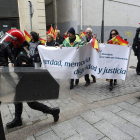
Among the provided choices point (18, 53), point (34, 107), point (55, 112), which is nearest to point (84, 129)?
point (55, 112)

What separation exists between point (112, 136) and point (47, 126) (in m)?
1.16

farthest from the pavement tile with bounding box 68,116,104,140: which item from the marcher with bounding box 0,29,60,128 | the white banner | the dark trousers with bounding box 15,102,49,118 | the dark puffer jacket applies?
the dark puffer jacket

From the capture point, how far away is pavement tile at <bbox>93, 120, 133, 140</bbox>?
2.29m

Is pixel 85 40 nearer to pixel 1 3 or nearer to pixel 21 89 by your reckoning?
pixel 21 89

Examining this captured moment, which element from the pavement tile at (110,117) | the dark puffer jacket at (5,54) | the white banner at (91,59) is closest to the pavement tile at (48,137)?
the pavement tile at (110,117)

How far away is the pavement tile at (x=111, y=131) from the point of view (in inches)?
90.3

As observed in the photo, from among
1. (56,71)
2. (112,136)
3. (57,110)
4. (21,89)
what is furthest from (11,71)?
(112,136)

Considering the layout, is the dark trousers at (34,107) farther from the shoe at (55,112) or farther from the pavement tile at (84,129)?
the pavement tile at (84,129)

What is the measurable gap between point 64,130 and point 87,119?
0.55m

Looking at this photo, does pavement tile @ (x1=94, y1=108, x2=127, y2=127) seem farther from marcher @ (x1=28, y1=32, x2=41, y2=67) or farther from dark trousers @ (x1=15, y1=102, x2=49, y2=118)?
marcher @ (x1=28, y1=32, x2=41, y2=67)

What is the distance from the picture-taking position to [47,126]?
2654 mm

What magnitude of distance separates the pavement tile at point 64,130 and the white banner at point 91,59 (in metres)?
1.61

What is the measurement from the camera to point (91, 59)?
436 cm

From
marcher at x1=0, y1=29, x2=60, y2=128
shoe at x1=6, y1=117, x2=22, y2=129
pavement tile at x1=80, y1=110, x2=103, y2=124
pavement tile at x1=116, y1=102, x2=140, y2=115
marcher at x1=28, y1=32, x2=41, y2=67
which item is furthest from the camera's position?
marcher at x1=28, y1=32, x2=41, y2=67
